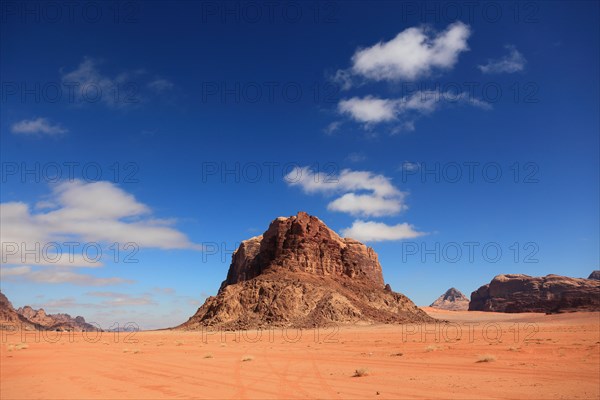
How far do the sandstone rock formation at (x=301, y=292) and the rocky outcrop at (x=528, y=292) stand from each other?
7876 centimetres

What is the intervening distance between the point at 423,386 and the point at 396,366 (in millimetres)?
5092

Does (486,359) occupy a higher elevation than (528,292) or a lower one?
higher

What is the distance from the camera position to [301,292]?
247ft

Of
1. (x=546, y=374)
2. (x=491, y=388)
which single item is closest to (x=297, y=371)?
(x=491, y=388)

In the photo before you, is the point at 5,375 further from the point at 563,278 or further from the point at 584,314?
the point at 563,278

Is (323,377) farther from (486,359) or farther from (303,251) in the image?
(303,251)

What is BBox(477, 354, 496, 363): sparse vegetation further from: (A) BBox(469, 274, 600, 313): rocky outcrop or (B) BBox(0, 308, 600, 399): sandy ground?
(A) BBox(469, 274, 600, 313): rocky outcrop

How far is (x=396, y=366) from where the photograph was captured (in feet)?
58.0

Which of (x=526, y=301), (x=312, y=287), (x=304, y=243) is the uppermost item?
(x=304, y=243)

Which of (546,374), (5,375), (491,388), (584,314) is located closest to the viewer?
A: (491,388)

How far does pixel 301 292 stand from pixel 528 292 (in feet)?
449

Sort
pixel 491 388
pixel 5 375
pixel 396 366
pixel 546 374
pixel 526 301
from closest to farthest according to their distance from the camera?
pixel 491 388 → pixel 546 374 → pixel 5 375 → pixel 396 366 → pixel 526 301

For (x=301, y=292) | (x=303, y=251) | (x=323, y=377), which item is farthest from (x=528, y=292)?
(x=323, y=377)

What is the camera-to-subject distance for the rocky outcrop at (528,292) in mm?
145625
